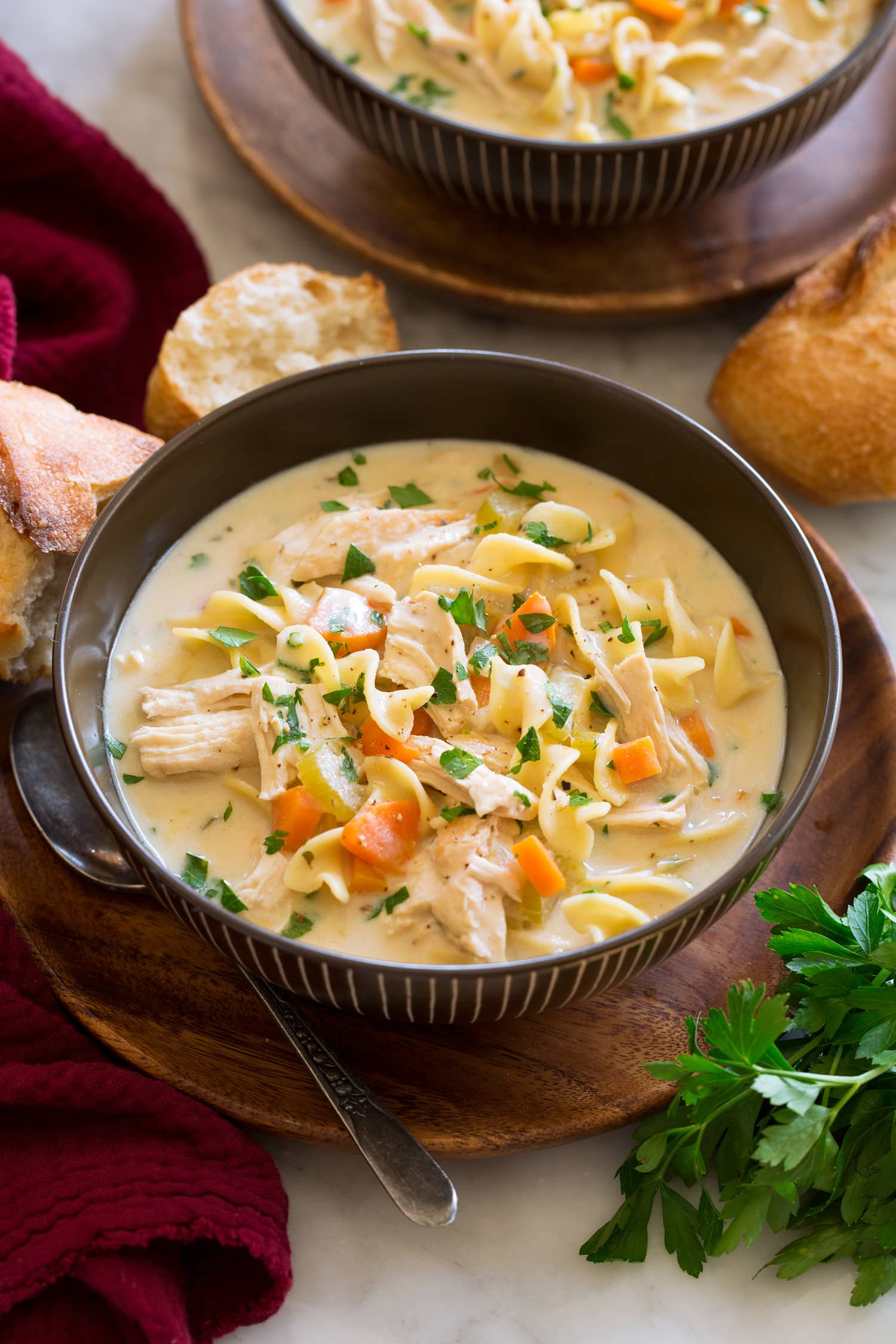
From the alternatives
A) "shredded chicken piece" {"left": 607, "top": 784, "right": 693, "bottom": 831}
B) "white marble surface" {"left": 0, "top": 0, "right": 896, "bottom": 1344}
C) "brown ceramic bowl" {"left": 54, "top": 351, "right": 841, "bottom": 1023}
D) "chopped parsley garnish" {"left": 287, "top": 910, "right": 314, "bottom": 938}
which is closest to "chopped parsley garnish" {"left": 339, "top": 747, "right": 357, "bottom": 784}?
"chopped parsley garnish" {"left": 287, "top": 910, "right": 314, "bottom": 938}

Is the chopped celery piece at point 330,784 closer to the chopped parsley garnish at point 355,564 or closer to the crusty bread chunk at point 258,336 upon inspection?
the chopped parsley garnish at point 355,564

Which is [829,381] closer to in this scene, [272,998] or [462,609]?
[462,609]

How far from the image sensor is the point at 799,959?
3.12m

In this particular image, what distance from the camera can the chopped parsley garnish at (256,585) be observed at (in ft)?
11.8

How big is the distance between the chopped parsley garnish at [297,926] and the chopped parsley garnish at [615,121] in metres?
2.73

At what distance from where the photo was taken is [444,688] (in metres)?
3.33

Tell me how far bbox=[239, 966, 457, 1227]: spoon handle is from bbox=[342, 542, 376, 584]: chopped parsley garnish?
3.46 feet

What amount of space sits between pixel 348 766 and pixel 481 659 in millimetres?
434

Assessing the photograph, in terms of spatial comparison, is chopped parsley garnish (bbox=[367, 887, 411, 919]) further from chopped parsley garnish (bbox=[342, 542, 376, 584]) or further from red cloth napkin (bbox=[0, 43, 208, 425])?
red cloth napkin (bbox=[0, 43, 208, 425])

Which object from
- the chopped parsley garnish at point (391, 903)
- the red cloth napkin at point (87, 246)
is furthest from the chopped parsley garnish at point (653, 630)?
the red cloth napkin at point (87, 246)

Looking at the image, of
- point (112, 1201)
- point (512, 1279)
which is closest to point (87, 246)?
point (112, 1201)

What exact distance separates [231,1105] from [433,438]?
6.21 ft

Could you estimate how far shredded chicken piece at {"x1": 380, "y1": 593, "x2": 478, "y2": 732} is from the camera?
334 cm

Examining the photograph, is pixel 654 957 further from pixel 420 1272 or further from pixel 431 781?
pixel 420 1272
